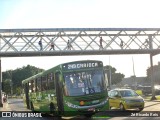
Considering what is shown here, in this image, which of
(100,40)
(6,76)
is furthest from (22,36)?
(6,76)

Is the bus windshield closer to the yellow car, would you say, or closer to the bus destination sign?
the bus destination sign

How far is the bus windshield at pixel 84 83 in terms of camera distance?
55.6 feet

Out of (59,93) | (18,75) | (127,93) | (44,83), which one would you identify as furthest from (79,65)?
(18,75)

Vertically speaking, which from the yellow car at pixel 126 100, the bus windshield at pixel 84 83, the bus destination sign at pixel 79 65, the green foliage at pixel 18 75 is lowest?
the yellow car at pixel 126 100

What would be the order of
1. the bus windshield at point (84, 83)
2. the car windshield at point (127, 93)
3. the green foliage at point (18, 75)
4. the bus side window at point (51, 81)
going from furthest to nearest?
the green foliage at point (18, 75), the car windshield at point (127, 93), the bus side window at point (51, 81), the bus windshield at point (84, 83)

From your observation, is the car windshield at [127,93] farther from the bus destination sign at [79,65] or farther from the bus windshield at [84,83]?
the bus destination sign at [79,65]

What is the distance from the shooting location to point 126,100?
21266 mm

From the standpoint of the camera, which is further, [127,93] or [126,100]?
[127,93]

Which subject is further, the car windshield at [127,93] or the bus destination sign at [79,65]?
the car windshield at [127,93]

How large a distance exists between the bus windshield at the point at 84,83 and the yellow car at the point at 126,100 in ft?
14.0

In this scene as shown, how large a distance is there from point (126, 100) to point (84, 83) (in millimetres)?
5175

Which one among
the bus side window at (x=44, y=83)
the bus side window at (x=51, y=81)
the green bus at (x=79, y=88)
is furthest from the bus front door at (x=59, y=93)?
the bus side window at (x=44, y=83)

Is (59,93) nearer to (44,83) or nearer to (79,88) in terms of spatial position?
(79,88)

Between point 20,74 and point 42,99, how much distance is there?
103136 millimetres
